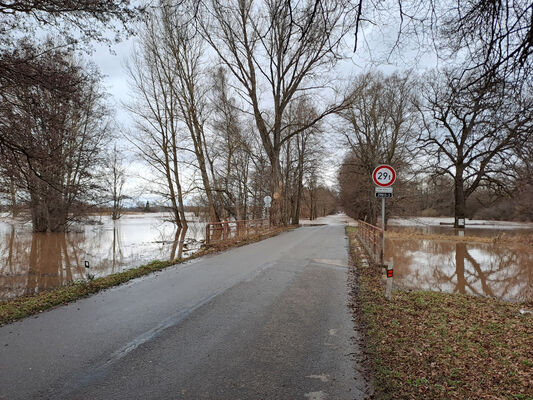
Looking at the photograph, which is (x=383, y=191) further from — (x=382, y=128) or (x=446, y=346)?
(x=382, y=128)

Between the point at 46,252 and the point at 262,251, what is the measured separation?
11053 mm

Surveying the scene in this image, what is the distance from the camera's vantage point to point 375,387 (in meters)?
2.98

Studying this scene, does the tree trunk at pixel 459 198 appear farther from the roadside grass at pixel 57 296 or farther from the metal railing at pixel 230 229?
the roadside grass at pixel 57 296

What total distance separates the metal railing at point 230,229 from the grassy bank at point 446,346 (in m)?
8.56

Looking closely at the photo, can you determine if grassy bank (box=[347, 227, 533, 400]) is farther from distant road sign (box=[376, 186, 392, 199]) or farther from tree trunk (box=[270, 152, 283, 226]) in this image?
tree trunk (box=[270, 152, 283, 226])

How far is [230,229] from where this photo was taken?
1620 centimetres

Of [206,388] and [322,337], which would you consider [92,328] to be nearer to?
[206,388]

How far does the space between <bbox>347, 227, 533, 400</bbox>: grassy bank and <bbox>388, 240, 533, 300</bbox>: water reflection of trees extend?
7.46ft

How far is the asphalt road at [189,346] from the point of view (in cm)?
296

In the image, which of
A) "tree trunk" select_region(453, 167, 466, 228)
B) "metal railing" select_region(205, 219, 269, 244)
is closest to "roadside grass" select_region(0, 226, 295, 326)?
"metal railing" select_region(205, 219, 269, 244)

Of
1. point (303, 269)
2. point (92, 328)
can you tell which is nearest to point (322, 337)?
point (92, 328)

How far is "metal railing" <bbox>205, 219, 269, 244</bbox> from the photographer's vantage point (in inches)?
540

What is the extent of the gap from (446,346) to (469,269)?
8.78 m

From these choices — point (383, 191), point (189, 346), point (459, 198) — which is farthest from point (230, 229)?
point (459, 198)
